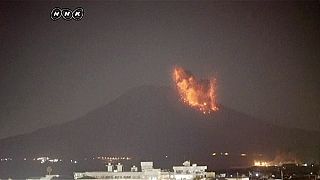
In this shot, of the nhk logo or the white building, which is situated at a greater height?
the nhk logo

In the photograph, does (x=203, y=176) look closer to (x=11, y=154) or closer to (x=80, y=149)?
(x=80, y=149)

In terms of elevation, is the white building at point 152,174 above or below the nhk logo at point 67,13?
below

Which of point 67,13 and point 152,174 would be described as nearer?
point 67,13

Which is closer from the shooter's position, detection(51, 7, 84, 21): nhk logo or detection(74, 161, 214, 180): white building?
detection(51, 7, 84, 21): nhk logo

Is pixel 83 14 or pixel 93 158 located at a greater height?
pixel 83 14

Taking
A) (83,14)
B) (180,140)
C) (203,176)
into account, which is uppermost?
(83,14)

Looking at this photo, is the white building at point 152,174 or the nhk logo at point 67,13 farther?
the white building at point 152,174

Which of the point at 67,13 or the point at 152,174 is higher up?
the point at 67,13

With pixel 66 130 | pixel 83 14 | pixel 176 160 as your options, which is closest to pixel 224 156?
pixel 176 160
